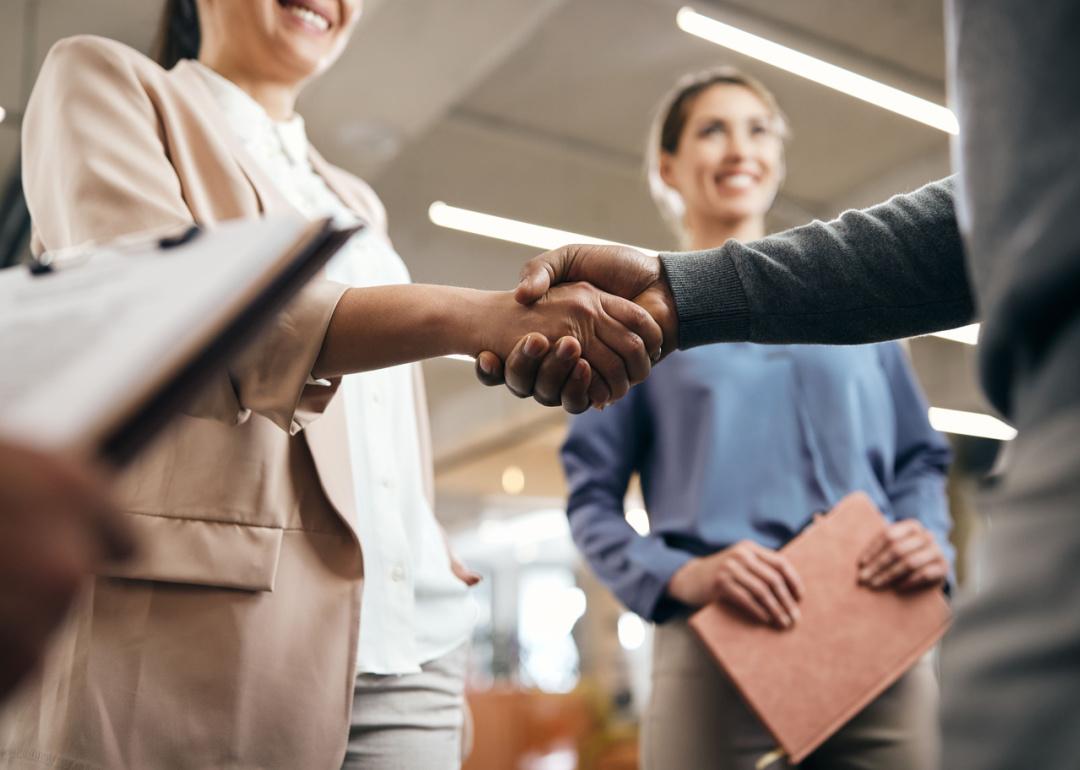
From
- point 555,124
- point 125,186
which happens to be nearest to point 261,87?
point 125,186

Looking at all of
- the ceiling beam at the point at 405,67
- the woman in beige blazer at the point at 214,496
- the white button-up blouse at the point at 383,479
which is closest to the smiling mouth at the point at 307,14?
the white button-up blouse at the point at 383,479

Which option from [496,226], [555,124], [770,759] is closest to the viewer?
[770,759]

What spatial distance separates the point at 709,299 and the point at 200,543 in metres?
0.62

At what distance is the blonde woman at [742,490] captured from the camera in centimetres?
147

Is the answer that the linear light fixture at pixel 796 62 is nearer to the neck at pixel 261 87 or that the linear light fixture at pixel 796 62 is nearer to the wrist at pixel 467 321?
the neck at pixel 261 87

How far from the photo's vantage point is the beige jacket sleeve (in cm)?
102

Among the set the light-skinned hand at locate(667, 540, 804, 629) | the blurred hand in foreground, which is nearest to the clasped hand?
the light-skinned hand at locate(667, 540, 804, 629)

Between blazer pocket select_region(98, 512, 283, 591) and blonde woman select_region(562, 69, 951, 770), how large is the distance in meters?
0.69

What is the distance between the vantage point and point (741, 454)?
5.28ft

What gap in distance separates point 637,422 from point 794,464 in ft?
0.96

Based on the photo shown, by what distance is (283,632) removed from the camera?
1.06 meters

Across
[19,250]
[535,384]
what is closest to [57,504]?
[535,384]

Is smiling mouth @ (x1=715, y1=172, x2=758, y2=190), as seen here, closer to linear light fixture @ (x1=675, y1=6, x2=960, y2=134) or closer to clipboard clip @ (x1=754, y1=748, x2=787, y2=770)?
clipboard clip @ (x1=754, y1=748, x2=787, y2=770)

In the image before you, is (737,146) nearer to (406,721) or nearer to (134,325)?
(406,721)
